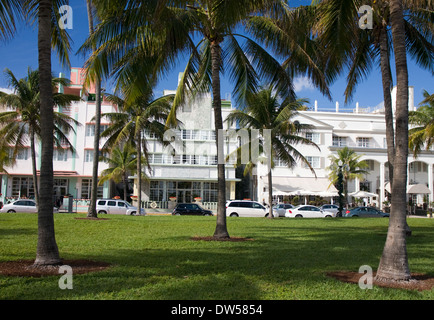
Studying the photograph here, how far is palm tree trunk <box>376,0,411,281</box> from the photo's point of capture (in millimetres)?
7621

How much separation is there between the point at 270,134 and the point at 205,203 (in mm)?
17128

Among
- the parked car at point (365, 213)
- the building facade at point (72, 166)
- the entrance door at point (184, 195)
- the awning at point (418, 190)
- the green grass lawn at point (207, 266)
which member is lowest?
the parked car at point (365, 213)

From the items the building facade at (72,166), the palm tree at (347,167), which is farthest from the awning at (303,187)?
the building facade at (72,166)

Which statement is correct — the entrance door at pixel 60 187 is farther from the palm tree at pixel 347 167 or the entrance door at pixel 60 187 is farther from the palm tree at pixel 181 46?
the palm tree at pixel 181 46

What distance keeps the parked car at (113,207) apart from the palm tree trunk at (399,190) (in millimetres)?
Result: 27466

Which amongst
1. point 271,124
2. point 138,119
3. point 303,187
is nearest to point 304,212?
point 271,124

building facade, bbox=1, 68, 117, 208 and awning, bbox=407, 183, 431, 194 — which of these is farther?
building facade, bbox=1, 68, 117, 208

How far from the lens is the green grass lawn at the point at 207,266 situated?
659 centimetres

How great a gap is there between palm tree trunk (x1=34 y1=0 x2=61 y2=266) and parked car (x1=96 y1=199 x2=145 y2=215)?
2521cm

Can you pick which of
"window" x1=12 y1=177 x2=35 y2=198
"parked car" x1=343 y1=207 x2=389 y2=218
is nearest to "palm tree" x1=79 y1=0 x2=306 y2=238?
"parked car" x1=343 y1=207 x2=389 y2=218

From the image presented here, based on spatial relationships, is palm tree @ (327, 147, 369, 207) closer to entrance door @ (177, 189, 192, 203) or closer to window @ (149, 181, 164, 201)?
entrance door @ (177, 189, 192, 203)

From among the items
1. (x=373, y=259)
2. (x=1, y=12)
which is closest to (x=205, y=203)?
(x=373, y=259)

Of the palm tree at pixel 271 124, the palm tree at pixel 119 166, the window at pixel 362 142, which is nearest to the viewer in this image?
the palm tree at pixel 271 124

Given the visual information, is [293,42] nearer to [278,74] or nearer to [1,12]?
[278,74]
